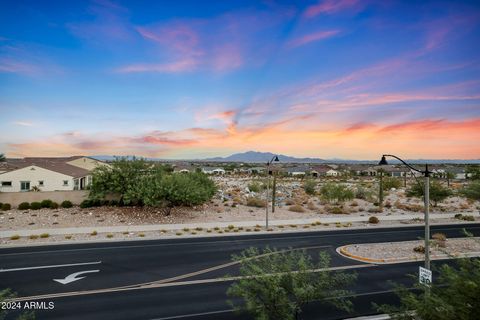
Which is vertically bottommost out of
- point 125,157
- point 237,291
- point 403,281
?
point 403,281

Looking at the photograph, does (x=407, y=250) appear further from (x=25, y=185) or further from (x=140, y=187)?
(x=25, y=185)

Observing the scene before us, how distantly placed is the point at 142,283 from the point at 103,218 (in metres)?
18.0

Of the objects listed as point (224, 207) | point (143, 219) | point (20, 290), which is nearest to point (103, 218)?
point (143, 219)

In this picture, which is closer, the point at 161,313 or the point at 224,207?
the point at 161,313

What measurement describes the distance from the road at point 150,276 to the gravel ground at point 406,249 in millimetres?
1439

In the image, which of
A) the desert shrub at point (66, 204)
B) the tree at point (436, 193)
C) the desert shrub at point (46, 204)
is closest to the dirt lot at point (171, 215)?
the desert shrub at point (66, 204)

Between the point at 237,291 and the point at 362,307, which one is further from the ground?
the point at 237,291

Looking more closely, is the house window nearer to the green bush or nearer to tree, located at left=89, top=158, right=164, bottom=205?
the green bush

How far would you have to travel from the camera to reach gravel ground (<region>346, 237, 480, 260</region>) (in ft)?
63.9

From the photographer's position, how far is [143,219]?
30.5m

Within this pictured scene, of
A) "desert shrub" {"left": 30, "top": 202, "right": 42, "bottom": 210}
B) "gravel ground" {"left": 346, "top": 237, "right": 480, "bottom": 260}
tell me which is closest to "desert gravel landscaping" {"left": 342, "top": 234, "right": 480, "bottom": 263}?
"gravel ground" {"left": 346, "top": 237, "right": 480, "bottom": 260}

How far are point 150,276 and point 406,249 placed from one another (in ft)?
57.2

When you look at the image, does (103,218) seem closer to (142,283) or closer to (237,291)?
(142,283)

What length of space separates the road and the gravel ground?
1.44 metres
